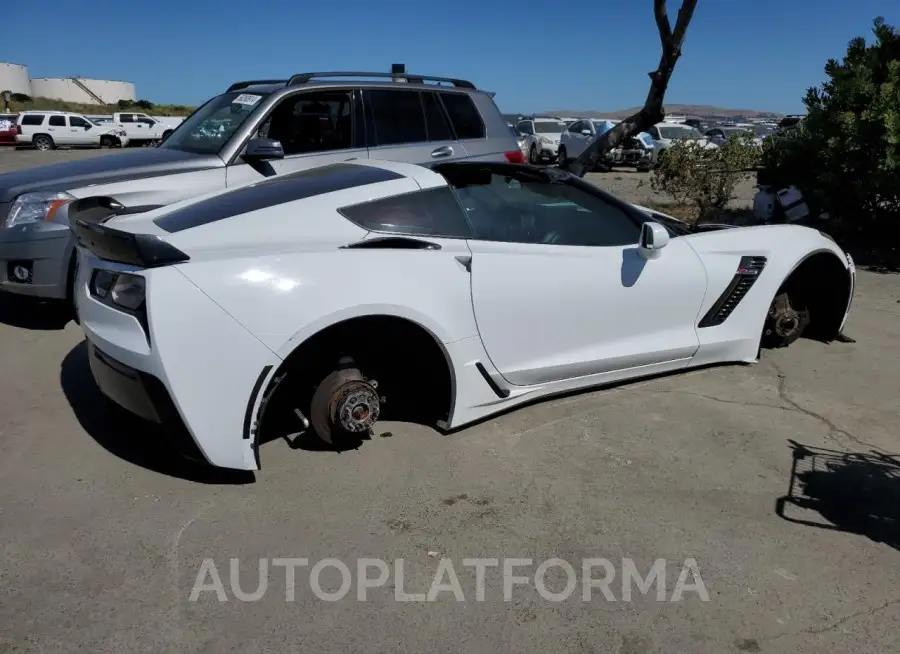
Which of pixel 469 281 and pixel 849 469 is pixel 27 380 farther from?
pixel 849 469

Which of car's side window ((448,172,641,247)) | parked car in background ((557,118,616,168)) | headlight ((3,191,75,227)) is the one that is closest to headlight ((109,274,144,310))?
car's side window ((448,172,641,247))

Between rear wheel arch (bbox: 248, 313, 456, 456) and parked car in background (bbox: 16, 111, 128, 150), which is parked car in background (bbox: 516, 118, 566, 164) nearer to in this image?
parked car in background (bbox: 16, 111, 128, 150)

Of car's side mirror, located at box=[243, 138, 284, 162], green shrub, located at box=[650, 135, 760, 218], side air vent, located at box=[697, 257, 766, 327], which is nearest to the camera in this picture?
side air vent, located at box=[697, 257, 766, 327]

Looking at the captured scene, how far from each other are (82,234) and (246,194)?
0.81 m

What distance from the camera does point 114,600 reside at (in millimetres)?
2611

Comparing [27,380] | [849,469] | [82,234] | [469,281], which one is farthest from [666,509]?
[27,380]

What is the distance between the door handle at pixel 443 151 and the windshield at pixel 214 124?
1624 mm

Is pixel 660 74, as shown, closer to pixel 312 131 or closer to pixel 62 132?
pixel 312 131

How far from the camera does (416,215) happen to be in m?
3.80

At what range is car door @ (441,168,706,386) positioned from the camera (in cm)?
388

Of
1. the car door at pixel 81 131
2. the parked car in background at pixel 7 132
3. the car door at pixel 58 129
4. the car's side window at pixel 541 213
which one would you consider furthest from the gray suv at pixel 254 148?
the parked car in background at pixel 7 132

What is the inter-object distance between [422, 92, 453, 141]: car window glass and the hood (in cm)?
206

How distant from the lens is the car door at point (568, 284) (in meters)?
3.88

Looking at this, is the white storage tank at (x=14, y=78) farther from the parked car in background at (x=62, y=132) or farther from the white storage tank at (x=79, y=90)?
the parked car in background at (x=62, y=132)
